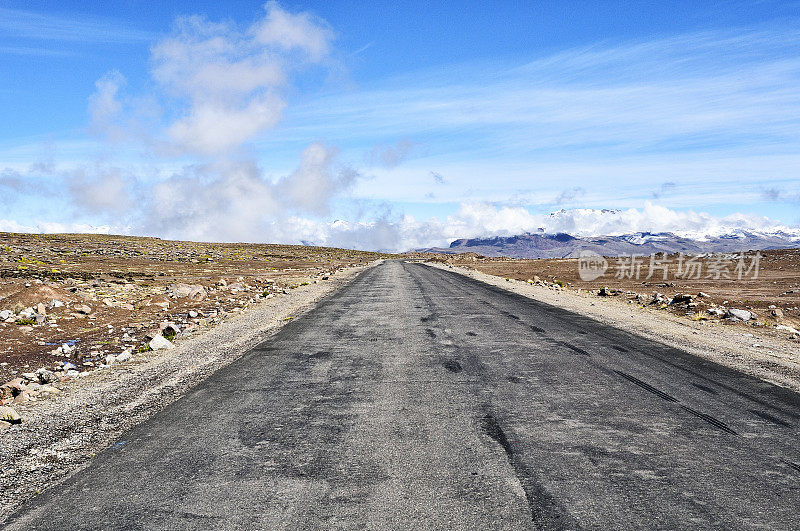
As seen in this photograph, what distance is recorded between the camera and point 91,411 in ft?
20.8

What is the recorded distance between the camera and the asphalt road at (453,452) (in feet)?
12.1

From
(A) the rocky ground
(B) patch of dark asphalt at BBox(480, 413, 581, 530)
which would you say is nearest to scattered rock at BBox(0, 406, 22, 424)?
(A) the rocky ground

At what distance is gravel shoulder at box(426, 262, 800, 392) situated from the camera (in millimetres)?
8816

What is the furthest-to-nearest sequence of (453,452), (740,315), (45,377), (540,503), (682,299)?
(682,299) < (740,315) < (45,377) < (453,452) < (540,503)

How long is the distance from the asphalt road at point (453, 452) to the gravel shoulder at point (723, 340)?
91 cm

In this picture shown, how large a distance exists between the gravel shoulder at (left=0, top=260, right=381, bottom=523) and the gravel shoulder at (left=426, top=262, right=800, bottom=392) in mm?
9808

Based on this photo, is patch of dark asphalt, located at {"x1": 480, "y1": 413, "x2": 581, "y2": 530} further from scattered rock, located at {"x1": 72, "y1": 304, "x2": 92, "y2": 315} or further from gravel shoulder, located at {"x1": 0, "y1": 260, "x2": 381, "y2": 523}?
scattered rock, located at {"x1": 72, "y1": 304, "x2": 92, "y2": 315}

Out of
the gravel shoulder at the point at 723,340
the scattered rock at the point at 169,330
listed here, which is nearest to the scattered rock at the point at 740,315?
the gravel shoulder at the point at 723,340

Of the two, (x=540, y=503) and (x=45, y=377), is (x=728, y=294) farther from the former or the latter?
(x=45, y=377)

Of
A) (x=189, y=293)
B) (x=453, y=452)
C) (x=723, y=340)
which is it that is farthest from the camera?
(x=189, y=293)

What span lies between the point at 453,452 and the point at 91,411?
4.99 meters

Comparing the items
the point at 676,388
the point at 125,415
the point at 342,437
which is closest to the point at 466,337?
the point at 676,388

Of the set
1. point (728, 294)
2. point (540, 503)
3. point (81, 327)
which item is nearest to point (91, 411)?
point (540, 503)

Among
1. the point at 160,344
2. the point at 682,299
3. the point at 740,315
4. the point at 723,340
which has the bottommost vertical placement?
the point at 160,344
